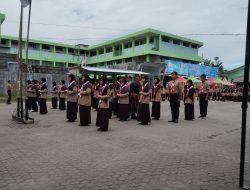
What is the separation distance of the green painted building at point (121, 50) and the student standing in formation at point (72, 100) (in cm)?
2399

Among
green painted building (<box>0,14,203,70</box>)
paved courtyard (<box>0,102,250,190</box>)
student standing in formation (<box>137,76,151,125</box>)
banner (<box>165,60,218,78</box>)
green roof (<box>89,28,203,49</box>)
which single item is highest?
green roof (<box>89,28,203,49</box>)

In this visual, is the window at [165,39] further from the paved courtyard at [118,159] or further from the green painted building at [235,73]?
the paved courtyard at [118,159]

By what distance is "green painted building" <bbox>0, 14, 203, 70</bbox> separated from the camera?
41969mm

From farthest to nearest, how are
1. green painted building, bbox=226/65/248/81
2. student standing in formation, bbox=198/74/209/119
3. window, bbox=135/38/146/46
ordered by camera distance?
green painted building, bbox=226/65/248/81 → window, bbox=135/38/146/46 → student standing in formation, bbox=198/74/209/119

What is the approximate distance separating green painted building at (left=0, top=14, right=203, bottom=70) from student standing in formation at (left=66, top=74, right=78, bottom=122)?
2399 centimetres

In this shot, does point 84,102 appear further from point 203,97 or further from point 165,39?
point 165,39

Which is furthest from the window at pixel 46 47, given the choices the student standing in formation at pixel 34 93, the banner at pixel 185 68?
the student standing in formation at pixel 34 93

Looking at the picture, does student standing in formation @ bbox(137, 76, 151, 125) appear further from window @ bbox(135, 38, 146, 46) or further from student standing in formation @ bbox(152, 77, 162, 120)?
window @ bbox(135, 38, 146, 46)

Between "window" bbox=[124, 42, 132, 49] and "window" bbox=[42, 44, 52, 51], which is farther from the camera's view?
"window" bbox=[42, 44, 52, 51]

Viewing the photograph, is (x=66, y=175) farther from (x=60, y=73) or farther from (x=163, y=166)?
(x=60, y=73)

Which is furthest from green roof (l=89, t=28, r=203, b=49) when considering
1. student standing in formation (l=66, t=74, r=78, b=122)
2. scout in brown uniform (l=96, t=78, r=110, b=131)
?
scout in brown uniform (l=96, t=78, r=110, b=131)

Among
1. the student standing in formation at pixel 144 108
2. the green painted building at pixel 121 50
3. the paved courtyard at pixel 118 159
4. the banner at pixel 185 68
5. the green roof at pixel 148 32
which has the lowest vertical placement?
the paved courtyard at pixel 118 159

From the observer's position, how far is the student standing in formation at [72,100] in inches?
485

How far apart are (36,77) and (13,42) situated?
82.0 ft
